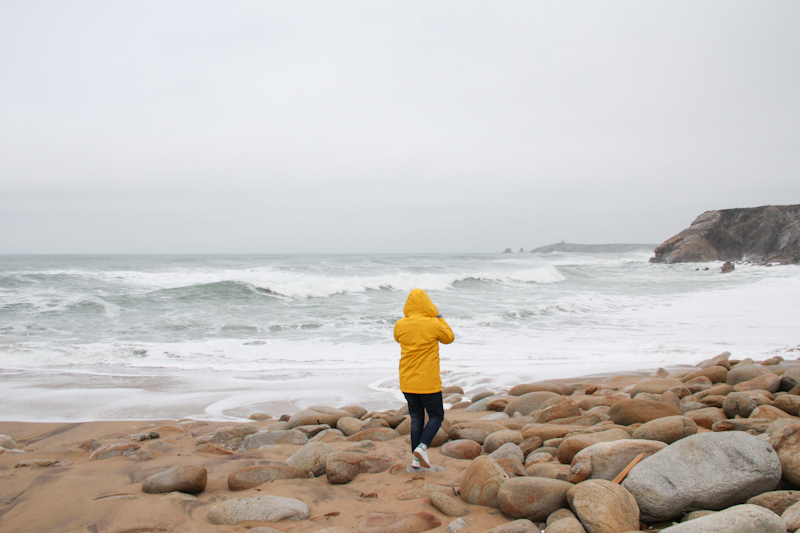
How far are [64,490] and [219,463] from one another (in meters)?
1.13

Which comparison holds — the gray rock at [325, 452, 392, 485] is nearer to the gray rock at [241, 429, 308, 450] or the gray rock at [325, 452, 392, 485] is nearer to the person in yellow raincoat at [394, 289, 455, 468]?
the person in yellow raincoat at [394, 289, 455, 468]

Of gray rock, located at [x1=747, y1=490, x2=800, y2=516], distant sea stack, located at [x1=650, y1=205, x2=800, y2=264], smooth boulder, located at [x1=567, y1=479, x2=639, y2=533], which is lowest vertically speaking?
smooth boulder, located at [x1=567, y1=479, x2=639, y2=533]

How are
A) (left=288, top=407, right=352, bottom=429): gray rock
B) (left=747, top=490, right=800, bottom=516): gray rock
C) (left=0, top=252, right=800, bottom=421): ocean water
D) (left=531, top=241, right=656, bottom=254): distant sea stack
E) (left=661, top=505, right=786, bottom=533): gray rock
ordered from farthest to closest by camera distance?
1. (left=531, top=241, right=656, bottom=254): distant sea stack
2. (left=0, top=252, right=800, bottom=421): ocean water
3. (left=288, top=407, right=352, bottom=429): gray rock
4. (left=747, top=490, right=800, bottom=516): gray rock
5. (left=661, top=505, right=786, bottom=533): gray rock

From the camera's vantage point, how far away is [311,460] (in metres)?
3.95

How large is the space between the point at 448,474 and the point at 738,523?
2136mm

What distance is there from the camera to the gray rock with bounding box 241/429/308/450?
4785 mm

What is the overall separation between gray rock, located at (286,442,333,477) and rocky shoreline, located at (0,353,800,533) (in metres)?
0.01

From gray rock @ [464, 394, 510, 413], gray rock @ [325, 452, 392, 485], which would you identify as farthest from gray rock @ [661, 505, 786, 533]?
gray rock @ [464, 394, 510, 413]

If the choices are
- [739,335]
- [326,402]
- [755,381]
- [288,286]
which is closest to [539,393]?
[755,381]

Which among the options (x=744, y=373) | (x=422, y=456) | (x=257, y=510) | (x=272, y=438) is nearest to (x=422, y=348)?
(x=422, y=456)

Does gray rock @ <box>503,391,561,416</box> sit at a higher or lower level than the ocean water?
higher

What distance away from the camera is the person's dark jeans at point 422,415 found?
4072mm

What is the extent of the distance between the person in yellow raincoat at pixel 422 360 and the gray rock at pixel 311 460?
0.77m

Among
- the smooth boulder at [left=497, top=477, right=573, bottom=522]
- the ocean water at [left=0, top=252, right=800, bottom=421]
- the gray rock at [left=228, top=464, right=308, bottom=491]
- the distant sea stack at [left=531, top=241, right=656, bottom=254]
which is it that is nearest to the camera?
the smooth boulder at [left=497, top=477, right=573, bottom=522]
